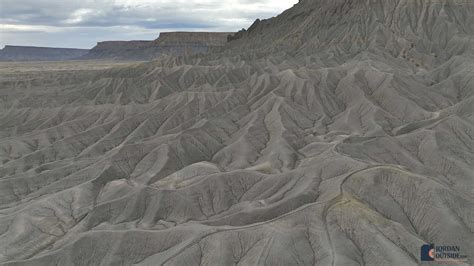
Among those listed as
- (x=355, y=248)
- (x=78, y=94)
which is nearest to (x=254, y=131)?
(x=355, y=248)

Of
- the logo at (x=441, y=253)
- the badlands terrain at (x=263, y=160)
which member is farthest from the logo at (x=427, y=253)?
the badlands terrain at (x=263, y=160)

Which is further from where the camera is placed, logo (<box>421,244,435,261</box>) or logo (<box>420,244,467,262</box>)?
logo (<box>420,244,467,262</box>)

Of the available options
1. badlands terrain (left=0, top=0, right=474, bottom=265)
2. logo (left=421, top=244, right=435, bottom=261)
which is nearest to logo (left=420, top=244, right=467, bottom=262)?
logo (left=421, top=244, right=435, bottom=261)

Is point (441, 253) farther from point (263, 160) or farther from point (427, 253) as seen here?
point (263, 160)

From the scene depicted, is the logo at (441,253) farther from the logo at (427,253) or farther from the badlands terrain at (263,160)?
the badlands terrain at (263,160)

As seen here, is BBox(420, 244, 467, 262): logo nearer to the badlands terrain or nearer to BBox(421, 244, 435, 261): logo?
BBox(421, 244, 435, 261): logo
